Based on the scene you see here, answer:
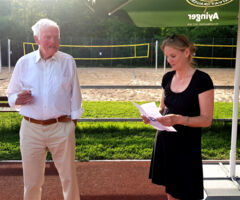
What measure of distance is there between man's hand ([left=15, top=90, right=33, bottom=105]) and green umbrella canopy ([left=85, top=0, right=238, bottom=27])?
138 cm

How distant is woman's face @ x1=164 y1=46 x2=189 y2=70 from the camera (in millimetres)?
2604

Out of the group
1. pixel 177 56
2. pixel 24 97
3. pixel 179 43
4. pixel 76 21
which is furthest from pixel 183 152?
pixel 76 21

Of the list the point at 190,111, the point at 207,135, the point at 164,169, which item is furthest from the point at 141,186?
the point at 207,135

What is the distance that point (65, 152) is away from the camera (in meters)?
3.09

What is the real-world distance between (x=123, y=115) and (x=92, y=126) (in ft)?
6.52

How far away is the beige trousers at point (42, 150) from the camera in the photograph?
3.01 m

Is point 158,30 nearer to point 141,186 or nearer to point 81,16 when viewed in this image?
point 81,16

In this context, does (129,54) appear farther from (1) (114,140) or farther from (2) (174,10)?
(2) (174,10)

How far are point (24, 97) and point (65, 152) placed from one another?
0.68 m

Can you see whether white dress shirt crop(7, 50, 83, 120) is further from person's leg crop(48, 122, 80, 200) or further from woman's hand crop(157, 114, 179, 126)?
woman's hand crop(157, 114, 179, 126)

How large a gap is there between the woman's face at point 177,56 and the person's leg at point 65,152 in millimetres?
1189

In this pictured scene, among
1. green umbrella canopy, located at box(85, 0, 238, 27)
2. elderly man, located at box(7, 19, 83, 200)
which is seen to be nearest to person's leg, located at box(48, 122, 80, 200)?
elderly man, located at box(7, 19, 83, 200)

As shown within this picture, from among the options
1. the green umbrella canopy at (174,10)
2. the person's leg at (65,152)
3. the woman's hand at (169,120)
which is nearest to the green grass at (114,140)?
the person's leg at (65,152)

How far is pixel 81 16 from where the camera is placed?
37594mm
